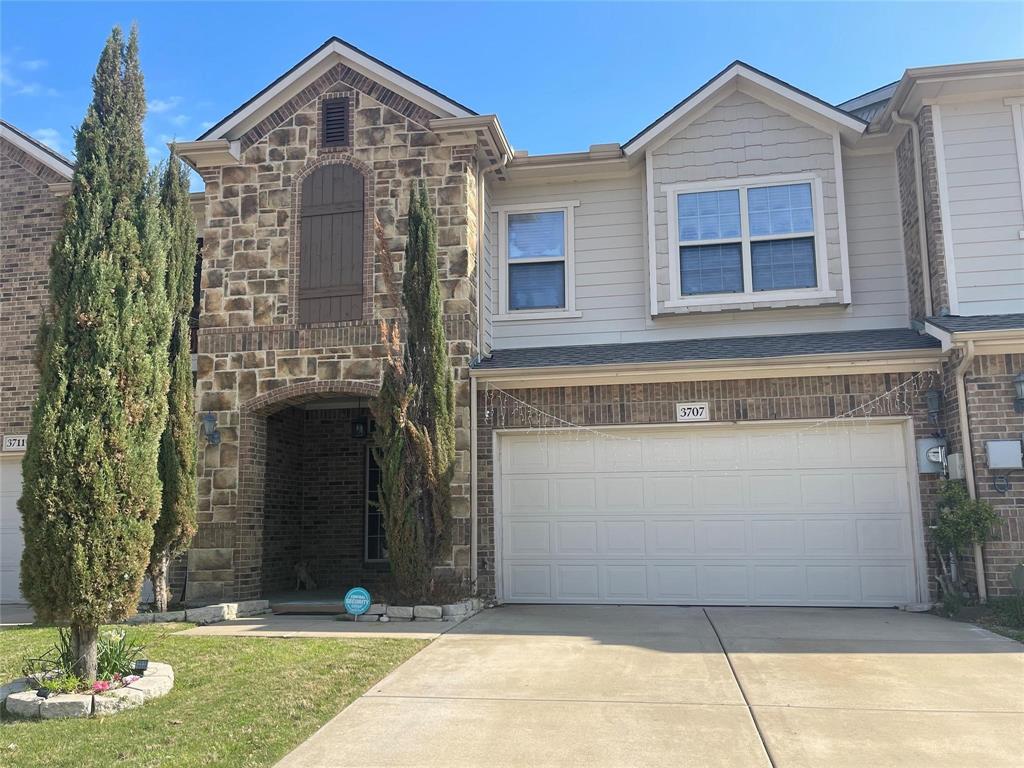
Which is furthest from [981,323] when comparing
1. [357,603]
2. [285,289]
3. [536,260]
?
[285,289]

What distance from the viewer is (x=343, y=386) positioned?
10445 mm

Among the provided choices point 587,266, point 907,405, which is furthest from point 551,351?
point 907,405

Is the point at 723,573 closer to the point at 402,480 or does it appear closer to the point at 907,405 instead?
the point at 907,405

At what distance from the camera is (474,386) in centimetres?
1036

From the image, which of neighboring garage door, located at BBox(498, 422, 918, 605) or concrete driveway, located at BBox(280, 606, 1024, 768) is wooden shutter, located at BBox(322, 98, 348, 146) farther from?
concrete driveway, located at BBox(280, 606, 1024, 768)

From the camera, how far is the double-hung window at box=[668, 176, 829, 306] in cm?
1056

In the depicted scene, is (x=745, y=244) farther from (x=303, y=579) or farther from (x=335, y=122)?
(x=303, y=579)

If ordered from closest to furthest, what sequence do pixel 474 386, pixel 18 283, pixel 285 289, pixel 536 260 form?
pixel 474 386
pixel 285 289
pixel 536 260
pixel 18 283

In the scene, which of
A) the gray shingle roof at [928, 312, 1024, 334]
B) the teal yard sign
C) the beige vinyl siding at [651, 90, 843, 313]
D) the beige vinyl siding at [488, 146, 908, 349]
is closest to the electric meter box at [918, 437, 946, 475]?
the gray shingle roof at [928, 312, 1024, 334]

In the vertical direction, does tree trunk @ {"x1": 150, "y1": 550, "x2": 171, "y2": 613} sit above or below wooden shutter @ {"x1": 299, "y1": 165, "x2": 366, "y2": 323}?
below

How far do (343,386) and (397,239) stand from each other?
82.3 inches

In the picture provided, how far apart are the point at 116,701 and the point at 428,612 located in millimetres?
3919

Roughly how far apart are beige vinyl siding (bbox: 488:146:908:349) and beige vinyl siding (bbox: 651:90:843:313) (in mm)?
333

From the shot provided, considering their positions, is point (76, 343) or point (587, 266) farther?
point (587, 266)
